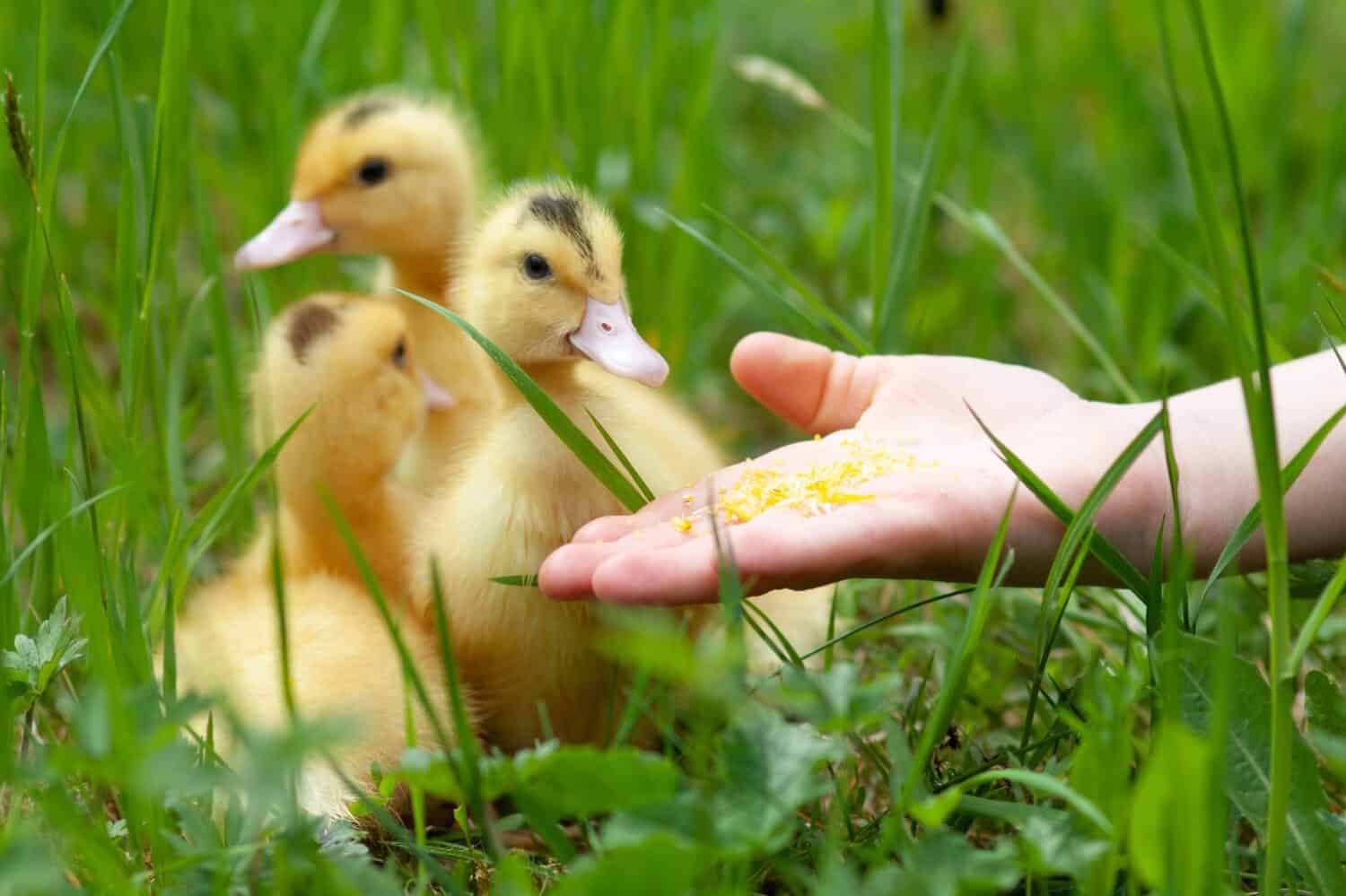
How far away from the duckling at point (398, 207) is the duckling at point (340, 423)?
0.67ft

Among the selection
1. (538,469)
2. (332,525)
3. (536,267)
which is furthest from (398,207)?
(538,469)

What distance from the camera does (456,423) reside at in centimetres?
228

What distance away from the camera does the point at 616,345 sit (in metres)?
1.64

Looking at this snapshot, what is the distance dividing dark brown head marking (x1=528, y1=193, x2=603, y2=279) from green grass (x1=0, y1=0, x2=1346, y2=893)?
0.10 metres

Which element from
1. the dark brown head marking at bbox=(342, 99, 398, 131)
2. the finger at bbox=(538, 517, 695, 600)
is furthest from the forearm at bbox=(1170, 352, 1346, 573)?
the dark brown head marking at bbox=(342, 99, 398, 131)

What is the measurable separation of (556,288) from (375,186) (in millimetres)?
790

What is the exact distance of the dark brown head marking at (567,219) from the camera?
167 cm

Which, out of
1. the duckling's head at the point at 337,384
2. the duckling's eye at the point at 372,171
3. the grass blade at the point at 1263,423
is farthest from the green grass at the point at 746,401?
the duckling's eye at the point at 372,171

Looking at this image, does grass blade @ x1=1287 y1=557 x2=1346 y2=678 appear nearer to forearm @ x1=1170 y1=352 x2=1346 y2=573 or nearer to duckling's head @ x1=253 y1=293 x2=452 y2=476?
forearm @ x1=1170 y1=352 x2=1346 y2=573

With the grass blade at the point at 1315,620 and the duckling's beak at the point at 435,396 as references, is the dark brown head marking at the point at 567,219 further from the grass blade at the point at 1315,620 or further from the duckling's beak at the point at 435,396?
the grass blade at the point at 1315,620

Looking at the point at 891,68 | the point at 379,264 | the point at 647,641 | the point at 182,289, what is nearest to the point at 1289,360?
the point at 891,68

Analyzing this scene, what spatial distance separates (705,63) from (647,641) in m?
2.11

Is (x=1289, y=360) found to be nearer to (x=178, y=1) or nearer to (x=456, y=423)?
(x=456, y=423)

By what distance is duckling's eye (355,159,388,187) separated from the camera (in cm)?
233
